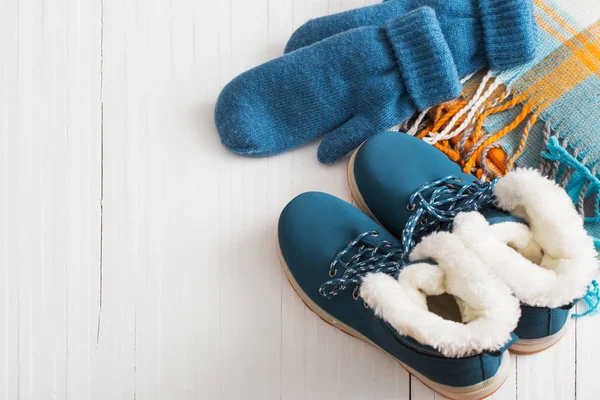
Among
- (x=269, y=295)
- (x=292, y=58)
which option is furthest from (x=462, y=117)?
(x=269, y=295)

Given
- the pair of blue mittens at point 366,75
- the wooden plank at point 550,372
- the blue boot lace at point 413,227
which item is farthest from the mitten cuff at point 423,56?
the wooden plank at point 550,372

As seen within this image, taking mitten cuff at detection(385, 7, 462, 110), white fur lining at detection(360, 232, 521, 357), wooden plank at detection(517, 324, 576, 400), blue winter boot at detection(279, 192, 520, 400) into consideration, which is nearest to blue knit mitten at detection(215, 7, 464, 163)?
mitten cuff at detection(385, 7, 462, 110)

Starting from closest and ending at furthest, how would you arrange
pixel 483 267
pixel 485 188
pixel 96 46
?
pixel 483 267 → pixel 485 188 → pixel 96 46

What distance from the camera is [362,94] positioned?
79cm

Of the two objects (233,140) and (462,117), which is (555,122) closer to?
(462,117)

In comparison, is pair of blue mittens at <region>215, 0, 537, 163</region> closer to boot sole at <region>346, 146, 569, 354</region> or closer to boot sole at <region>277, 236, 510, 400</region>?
boot sole at <region>346, 146, 569, 354</region>

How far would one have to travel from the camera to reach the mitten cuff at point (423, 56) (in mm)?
750

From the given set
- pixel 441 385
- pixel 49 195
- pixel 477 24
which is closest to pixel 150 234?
pixel 49 195

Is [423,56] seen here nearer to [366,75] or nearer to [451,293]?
[366,75]

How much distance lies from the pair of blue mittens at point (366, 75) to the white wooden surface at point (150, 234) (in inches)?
2.0

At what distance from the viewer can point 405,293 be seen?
0.63 m

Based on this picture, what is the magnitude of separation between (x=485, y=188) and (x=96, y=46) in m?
0.60

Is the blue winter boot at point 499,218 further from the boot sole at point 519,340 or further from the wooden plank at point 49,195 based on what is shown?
the wooden plank at point 49,195

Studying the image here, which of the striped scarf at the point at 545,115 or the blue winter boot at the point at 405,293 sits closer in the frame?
the blue winter boot at the point at 405,293
